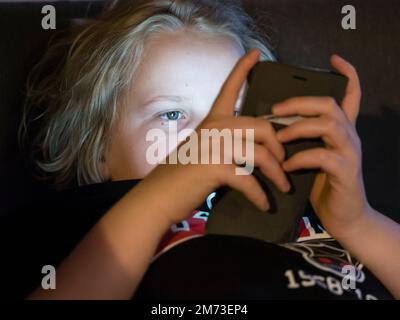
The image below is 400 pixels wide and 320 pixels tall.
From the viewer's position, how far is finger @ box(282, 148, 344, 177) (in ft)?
1.74

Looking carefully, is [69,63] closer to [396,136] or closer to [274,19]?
[274,19]

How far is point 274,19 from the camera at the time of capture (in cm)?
95

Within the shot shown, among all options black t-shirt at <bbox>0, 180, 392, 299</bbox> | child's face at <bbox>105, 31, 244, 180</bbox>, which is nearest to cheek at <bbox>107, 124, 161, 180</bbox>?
child's face at <bbox>105, 31, 244, 180</bbox>

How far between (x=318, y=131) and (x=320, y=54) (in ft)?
1.45

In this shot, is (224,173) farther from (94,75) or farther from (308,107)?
(94,75)

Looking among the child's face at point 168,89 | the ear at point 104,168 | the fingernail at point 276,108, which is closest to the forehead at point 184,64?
the child's face at point 168,89

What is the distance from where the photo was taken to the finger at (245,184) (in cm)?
52

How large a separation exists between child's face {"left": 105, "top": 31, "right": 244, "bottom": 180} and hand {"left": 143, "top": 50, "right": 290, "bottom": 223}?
0.70 ft

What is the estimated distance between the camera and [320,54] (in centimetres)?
93

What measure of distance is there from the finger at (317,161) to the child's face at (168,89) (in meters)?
0.25

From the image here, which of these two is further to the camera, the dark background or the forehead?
the dark background

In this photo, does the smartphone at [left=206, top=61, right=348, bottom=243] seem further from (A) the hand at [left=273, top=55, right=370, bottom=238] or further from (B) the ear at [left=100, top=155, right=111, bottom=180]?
(B) the ear at [left=100, top=155, right=111, bottom=180]

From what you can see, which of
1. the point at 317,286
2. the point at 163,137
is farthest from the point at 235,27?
the point at 317,286

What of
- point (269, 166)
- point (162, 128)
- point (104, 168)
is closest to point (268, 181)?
point (269, 166)
